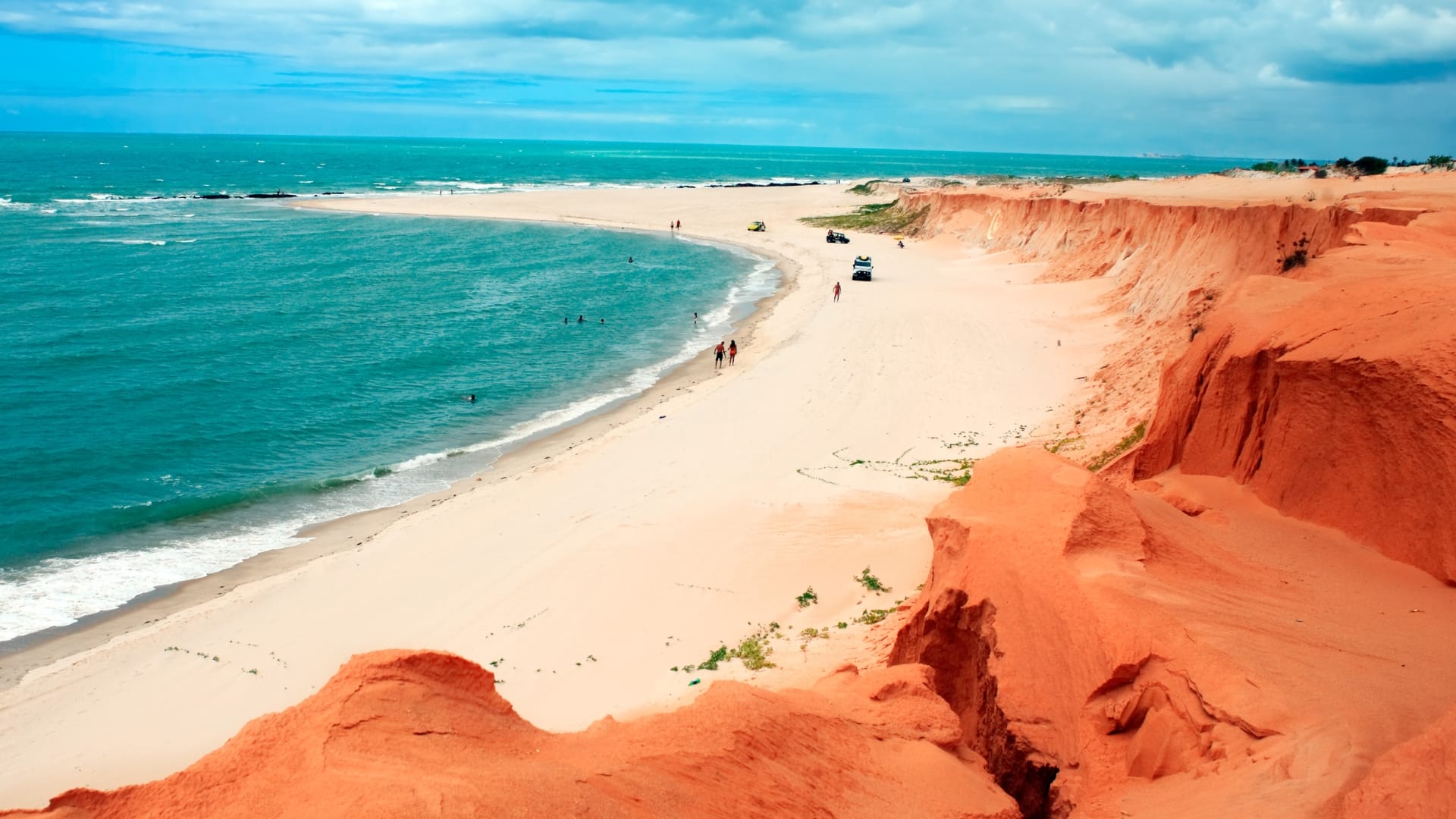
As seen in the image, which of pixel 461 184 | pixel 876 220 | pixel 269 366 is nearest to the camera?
pixel 269 366

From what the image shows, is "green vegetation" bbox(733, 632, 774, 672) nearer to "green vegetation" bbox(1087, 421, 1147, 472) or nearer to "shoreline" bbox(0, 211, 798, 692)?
"green vegetation" bbox(1087, 421, 1147, 472)

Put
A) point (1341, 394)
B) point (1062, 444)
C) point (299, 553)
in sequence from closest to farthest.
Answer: point (1341, 394)
point (1062, 444)
point (299, 553)

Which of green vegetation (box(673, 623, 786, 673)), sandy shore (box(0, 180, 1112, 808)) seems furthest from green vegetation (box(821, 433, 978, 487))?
green vegetation (box(673, 623, 786, 673))

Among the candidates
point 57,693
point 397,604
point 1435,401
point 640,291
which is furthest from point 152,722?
point 640,291

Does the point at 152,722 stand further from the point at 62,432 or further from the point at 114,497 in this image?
the point at 62,432

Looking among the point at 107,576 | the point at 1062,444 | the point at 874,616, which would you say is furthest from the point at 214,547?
the point at 1062,444

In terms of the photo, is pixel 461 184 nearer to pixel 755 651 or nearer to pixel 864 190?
pixel 864 190
